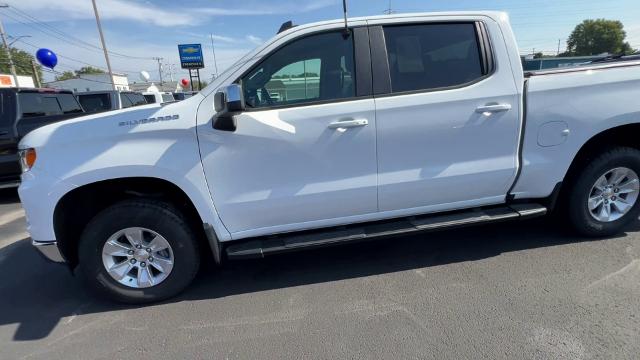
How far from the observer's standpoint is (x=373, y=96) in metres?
2.80

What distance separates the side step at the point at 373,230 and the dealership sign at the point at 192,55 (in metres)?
38.5

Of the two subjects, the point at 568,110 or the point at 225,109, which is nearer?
the point at 225,109

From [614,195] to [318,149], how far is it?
9.47 feet

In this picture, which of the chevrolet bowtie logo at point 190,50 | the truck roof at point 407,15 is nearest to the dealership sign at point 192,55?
the chevrolet bowtie logo at point 190,50

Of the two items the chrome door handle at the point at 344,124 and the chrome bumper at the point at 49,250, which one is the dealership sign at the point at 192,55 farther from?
the chrome door handle at the point at 344,124

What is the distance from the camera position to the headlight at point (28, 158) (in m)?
2.58

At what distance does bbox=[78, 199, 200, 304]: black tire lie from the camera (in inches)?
107

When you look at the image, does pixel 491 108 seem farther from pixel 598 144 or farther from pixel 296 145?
pixel 296 145

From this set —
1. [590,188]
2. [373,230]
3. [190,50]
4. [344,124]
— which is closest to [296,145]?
[344,124]

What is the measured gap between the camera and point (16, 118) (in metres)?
5.83

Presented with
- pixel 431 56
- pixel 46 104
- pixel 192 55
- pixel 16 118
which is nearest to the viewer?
pixel 431 56

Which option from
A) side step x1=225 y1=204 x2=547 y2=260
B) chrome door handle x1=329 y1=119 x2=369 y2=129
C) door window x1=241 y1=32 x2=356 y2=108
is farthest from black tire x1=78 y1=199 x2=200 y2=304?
chrome door handle x1=329 y1=119 x2=369 y2=129

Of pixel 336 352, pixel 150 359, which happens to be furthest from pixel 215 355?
pixel 336 352

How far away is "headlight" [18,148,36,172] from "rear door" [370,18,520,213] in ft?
8.09
